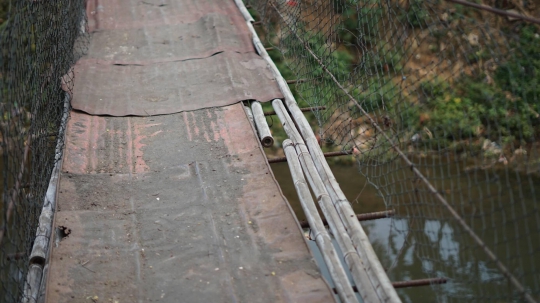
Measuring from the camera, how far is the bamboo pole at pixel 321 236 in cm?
189

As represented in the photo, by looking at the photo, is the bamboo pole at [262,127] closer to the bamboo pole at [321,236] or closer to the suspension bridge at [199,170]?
the suspension bridge at [199,170]

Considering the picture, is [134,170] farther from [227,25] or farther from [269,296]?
[227,25]

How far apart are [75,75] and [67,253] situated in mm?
1800

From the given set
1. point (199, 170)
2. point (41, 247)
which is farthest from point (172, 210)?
point (41, 247)

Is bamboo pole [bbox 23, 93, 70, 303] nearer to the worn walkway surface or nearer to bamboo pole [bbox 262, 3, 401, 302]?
the worn walkway surface

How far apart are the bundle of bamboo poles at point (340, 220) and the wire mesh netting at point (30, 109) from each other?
3.53 feet

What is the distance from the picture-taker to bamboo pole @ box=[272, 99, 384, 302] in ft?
6.06

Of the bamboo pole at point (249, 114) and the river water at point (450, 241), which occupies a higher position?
the bamboo pole at point (249, 114)

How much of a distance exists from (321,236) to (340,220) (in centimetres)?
11

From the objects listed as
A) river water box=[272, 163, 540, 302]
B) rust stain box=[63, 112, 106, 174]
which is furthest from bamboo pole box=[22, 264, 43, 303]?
river water box=[272, 163, 540, 302]

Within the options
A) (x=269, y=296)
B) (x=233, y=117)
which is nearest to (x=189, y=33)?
(x=233, y=117)

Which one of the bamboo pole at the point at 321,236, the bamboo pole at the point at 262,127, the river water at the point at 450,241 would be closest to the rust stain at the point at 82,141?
the bamboo pole at the point at 262,127

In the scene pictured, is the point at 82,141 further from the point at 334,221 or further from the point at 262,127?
the point at 334,221

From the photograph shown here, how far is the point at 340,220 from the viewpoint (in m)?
2.20
